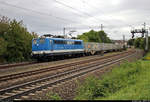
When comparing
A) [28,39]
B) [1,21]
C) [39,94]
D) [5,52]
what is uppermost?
[1,21]

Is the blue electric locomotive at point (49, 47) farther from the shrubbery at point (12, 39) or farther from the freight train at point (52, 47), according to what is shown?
the shrubbery at point (12, 39)

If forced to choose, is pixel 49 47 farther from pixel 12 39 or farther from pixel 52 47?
pixel 12 39

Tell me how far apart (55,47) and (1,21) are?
846 centimetres

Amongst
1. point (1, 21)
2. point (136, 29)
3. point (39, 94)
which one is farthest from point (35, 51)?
point (136, 29)

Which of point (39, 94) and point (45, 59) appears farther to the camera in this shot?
point (45, 59)

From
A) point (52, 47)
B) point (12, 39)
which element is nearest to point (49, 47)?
point (52, 47)

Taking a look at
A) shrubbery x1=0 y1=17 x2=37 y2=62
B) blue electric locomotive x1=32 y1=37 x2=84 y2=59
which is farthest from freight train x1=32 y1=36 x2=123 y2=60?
shrubbery x1=0 y1=17 x2=37 y2=62

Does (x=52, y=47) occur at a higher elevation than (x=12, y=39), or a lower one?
lower

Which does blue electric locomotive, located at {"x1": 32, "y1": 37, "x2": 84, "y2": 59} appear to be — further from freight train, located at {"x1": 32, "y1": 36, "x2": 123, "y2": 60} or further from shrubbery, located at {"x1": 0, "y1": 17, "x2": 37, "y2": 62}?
shrubbery, located at {"x1": 0, "y1": 17, "x2": 37, "y2": 62}

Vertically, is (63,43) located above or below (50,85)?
above

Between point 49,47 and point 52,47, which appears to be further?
point 52,47

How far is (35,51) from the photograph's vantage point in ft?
71.9

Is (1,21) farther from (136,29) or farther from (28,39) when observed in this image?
(136,29)

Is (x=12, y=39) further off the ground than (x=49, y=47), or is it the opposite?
(x=12, y=39)
